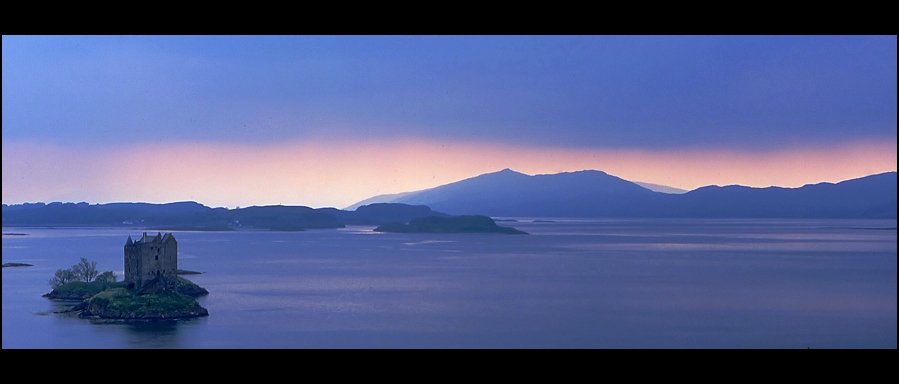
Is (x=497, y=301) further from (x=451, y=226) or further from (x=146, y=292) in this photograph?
(x=451, y=226)

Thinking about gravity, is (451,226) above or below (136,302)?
above

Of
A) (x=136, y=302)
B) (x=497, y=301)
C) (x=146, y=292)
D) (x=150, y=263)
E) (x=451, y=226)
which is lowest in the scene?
(x=497, y=301)

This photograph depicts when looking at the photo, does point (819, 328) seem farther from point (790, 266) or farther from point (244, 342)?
point (790, 266)

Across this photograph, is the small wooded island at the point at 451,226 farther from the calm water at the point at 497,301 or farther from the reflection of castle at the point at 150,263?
the reflection of castle at the point at 150,263

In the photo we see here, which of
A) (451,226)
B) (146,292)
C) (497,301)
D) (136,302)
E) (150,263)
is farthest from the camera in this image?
(451,226)

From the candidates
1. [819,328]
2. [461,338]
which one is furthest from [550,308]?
[819,328]

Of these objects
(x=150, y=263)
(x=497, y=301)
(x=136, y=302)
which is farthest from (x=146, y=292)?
(x=497, y=301)

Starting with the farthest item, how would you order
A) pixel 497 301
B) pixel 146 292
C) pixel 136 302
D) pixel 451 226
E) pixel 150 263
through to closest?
pixel 451 226
pixel 497 301
pixel 146 292
pixel 150 263
pixel 136 302

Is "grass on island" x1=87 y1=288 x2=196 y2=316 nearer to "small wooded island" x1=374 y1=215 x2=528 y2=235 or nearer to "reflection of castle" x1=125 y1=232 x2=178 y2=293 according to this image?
"reflection of castle" x1=125 y1=232 x2=178 y2=293
